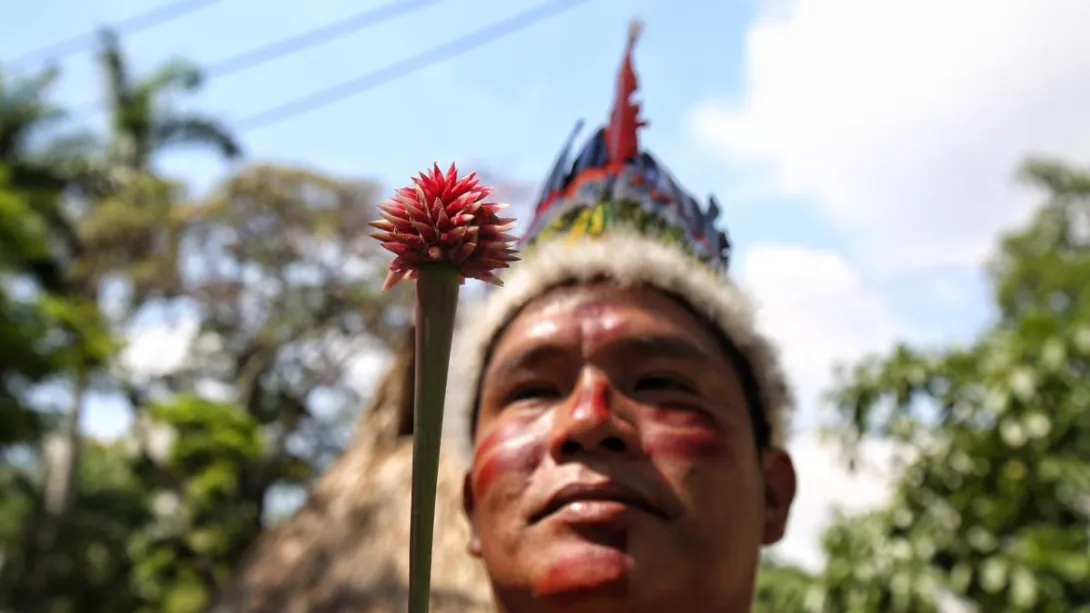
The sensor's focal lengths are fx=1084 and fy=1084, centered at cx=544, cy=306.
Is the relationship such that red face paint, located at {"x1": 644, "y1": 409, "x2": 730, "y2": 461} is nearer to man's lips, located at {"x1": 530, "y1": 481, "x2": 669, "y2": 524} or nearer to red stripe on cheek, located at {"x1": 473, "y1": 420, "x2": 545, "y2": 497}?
man's lips, located at {"x1": 530, "y1": 481, "x2": 669, "y2": 524}

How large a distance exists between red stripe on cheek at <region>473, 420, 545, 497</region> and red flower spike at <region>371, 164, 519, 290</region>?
3.85ft

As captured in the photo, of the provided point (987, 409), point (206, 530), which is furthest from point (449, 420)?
point (206, 530)

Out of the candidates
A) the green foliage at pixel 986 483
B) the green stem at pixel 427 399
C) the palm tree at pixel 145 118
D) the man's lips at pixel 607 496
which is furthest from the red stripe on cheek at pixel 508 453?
the palm tree at pixel 145 118

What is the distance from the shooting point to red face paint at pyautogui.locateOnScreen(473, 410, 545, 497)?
1.75 meters

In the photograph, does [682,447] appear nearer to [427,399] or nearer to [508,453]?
[508,453]

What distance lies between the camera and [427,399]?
56 centimetres

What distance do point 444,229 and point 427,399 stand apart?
3.6 inches

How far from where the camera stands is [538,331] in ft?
6.10

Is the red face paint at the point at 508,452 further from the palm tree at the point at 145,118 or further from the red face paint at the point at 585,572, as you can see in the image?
the palm tree at the point at 145,118

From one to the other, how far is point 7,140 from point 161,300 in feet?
8.76

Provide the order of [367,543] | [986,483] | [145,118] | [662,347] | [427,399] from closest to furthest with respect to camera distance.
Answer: [427,399]
[662,347]
[986,483]
[367,543]
[145,118]

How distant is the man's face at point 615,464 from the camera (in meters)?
1.61

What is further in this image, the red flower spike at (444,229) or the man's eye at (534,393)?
the man's eye at (534,393)

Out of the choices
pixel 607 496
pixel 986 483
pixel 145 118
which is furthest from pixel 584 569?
pixel 145 118
